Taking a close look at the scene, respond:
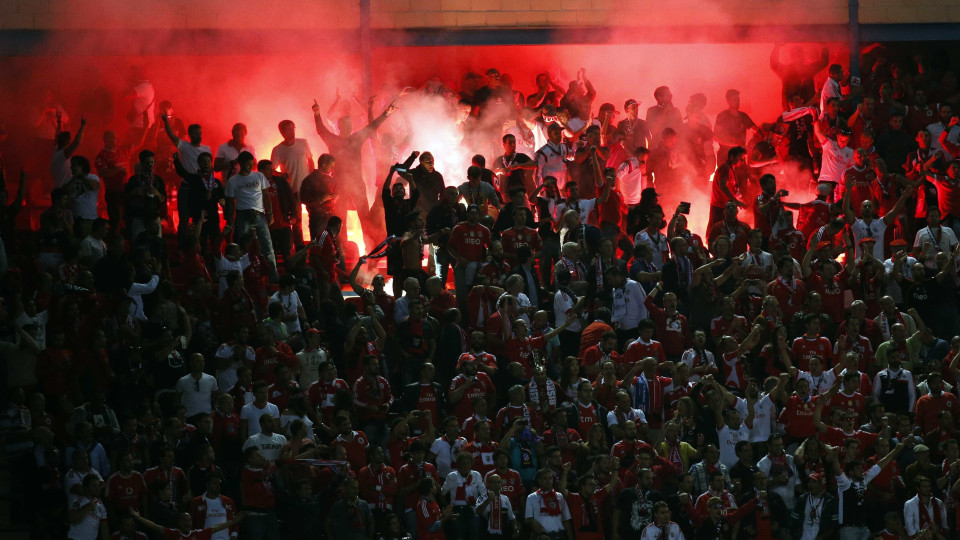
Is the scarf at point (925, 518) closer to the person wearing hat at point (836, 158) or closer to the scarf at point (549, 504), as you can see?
the scarf at point (549, 504)

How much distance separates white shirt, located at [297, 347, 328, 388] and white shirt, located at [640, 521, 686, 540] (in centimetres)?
353

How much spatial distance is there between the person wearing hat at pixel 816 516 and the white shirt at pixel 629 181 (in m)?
5.53

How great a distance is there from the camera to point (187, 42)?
2123 cm

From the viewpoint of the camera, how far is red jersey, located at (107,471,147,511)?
46.4 ft

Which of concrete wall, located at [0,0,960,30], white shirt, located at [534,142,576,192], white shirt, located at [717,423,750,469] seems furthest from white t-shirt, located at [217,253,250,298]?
concrete wall, located at [0,0,960,30]

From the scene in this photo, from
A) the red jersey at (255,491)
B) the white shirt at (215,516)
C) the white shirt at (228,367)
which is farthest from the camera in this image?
the white shirt at (228,367)

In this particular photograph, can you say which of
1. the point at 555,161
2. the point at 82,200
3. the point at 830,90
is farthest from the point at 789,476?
the point at 82,200

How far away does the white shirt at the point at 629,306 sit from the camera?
55.5ft

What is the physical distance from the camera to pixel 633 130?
20.5 m

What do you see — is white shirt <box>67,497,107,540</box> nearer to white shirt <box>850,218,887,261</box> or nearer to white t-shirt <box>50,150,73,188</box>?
white t-shirt <box>50,150,73,188</box>

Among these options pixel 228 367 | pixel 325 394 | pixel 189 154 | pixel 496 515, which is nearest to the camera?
pixel 496 515

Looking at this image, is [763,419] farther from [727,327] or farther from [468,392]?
[468,392]

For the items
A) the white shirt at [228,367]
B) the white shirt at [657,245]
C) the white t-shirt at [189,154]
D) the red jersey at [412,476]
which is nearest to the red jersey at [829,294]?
the white shirt at [657,245]

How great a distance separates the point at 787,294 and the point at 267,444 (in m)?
6.16
